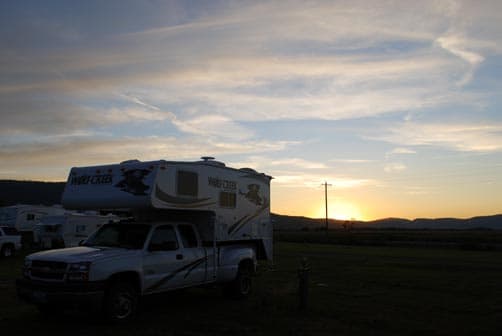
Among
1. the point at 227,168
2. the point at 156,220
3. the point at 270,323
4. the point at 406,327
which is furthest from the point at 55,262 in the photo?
the point at 406,327

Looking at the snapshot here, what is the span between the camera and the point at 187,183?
12.6m

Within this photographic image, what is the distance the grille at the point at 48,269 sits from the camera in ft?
33.9

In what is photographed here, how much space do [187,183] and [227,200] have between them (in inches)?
72.4

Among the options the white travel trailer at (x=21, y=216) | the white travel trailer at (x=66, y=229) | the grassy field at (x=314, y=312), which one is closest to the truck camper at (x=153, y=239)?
the grassy field at (x=314, y=312)

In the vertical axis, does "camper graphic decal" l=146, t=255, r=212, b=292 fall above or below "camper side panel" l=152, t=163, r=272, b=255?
below

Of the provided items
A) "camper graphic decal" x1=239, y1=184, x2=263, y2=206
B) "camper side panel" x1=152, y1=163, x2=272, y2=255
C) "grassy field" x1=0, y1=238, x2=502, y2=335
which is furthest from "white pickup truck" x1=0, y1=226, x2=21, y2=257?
"camper graphic decal" x1=239, y1=184, x2=263, y2=206

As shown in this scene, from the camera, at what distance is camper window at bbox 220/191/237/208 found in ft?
45.7

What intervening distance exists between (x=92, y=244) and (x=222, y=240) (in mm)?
3237

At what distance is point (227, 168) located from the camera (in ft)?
46.9

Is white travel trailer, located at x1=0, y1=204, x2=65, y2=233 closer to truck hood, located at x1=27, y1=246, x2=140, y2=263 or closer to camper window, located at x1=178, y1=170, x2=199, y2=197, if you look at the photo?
camper window, located at x1=178, y1=170, x2=199, y2=197

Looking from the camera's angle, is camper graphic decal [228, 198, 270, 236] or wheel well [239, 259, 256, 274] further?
wheel well [239, 259, 256, 274]

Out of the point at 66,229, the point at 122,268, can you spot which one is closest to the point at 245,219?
the point at 122,268

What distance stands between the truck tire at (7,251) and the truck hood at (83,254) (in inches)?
841

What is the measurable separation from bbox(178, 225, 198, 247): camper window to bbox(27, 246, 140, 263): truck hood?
5.39 feet
